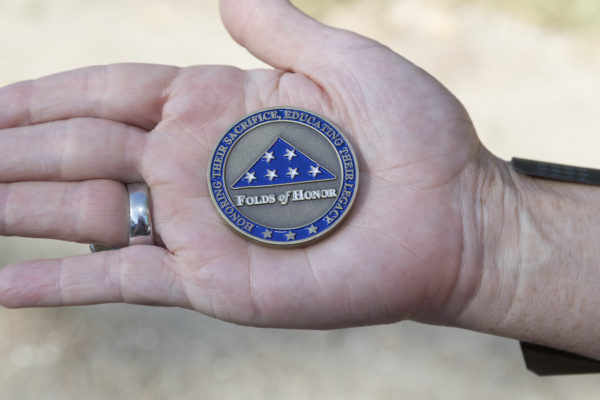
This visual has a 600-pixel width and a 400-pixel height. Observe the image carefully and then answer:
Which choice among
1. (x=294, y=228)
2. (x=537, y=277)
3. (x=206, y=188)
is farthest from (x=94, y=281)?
(x=537, y=277)

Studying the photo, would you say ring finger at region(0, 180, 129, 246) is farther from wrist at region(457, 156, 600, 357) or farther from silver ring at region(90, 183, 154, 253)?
wrist at region(457, 156, 600, 357)

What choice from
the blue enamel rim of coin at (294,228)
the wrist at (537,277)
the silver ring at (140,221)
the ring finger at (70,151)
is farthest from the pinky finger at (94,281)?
the wrist at (537,277)

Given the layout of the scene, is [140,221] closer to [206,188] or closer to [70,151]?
[206,188]

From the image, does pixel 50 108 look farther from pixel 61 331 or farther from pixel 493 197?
pixel 493 197

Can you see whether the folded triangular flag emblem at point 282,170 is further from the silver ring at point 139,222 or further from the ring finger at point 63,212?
the ring finger at point 63,212

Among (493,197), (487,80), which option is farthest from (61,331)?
(487,80)
